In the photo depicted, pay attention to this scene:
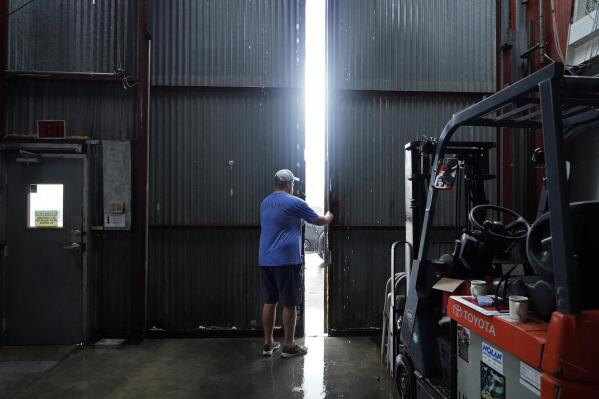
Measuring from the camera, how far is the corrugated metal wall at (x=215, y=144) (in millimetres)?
5586

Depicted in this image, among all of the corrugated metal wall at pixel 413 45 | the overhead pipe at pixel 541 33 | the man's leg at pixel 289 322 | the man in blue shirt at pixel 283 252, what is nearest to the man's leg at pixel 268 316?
the man in blue shirt at pixel 283 252

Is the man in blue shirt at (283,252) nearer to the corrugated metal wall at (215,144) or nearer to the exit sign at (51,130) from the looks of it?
the corrugated metal wall at (215,144)

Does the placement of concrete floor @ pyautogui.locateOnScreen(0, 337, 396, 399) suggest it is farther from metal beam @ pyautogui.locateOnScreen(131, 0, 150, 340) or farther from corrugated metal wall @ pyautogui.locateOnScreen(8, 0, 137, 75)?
corrugated metal wall @ pyautogui.locateOnScreen(8, 0, 137, 75)

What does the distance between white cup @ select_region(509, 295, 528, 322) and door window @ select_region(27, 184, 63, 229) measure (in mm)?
5276

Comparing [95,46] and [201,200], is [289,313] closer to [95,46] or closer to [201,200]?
[201,200]

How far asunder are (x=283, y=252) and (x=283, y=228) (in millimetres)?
273

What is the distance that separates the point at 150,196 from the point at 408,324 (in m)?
3.78

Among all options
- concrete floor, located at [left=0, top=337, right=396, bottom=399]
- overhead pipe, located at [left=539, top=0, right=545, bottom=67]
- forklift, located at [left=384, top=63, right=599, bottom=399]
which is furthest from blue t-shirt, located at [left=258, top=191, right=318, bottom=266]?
overhead pipe, located at [left=539, top=0, right=545, bottom=67]

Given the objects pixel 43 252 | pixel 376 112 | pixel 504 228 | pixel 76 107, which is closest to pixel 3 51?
pixel 76 107

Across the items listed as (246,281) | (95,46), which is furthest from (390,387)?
(95,46)

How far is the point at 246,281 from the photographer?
561cm

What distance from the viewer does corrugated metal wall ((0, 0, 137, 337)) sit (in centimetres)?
548

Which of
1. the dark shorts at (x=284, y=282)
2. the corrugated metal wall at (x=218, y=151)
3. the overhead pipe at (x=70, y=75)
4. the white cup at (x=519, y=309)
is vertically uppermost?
the overhead pipe at (x=70, y=75)

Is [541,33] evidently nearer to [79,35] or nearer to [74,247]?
[79,35]
